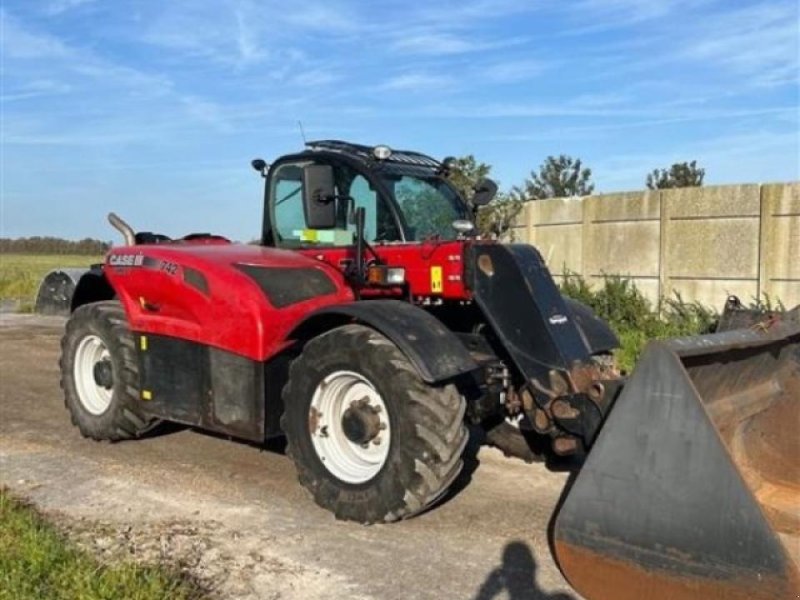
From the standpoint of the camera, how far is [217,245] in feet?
22.6

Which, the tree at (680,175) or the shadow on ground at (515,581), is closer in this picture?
the shadow on ground at (515,581)

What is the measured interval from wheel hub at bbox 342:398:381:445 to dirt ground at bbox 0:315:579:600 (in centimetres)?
48

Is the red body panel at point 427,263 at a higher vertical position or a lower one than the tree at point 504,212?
lower

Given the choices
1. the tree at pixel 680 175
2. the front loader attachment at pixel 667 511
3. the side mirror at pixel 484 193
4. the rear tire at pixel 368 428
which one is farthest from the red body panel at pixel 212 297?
the tree at pixel 680 175

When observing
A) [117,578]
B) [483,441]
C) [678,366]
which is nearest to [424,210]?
[483,441]

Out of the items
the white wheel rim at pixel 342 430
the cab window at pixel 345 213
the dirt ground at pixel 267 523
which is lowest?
the dirt ground at pixel 267 523

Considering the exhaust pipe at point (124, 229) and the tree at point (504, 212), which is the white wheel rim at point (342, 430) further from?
the tree at point (504, 212)

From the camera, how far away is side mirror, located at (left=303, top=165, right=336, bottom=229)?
5.61 meters

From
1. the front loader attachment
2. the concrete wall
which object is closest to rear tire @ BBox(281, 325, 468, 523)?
the front loader attachment

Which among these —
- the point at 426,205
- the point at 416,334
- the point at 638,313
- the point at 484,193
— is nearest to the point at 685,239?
the point at 638,313

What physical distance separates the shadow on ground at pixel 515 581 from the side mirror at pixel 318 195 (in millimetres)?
→ 2260

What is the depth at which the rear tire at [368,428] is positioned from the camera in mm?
4859

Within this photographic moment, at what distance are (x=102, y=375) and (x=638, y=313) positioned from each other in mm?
7256

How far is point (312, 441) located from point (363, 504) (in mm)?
513
